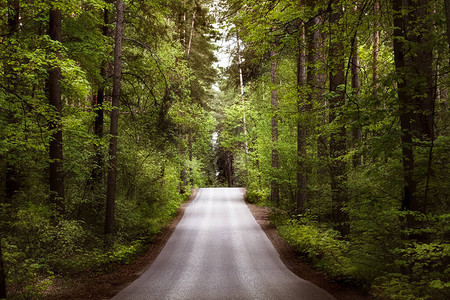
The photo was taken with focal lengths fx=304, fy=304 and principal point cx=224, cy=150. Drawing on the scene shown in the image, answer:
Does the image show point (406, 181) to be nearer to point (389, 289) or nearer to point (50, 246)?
point (389, 289)

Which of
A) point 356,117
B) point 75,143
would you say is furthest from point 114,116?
point 356,117

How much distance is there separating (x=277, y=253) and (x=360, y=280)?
158 inches

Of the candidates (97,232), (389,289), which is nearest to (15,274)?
(97,232)

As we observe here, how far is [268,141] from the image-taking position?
17781 millimetres

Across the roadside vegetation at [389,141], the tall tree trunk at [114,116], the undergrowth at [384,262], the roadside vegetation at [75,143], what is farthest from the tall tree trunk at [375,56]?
the tall tree trunk at [114,116]

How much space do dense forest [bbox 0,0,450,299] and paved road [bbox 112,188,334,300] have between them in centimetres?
113

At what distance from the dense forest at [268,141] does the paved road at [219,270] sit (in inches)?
44.6

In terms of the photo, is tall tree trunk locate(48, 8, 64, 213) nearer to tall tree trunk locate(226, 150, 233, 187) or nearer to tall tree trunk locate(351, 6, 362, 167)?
tall tree trunk locate(351, 6, 362, 167)

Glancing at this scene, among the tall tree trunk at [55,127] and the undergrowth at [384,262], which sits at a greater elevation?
the tall tree trunk at [55,127]

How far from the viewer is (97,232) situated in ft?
38.9

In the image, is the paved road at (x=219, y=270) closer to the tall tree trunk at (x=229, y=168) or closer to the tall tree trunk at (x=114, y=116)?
the tall tree trunk at (x=114, y=116)

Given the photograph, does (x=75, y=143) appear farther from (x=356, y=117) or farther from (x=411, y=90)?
(x=411, y=90)

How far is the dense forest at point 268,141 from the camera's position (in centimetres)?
573

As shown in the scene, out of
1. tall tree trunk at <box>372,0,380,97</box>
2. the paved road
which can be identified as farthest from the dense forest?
the paved road
